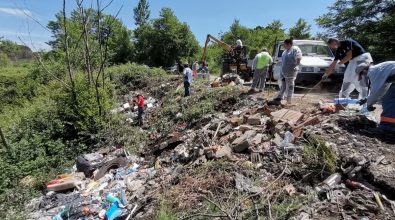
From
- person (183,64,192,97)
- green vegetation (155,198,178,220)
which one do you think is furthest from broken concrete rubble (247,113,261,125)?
person (183,64,192,97)

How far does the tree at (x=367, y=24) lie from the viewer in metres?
14.2

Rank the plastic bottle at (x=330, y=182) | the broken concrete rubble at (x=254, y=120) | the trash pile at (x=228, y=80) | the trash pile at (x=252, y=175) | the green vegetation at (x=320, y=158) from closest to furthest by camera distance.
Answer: the trash pile at (x=252, y=175), the plastic bottle at (x=330, y=182), the green vegetation at (x=320, y=158), the broken concrete rubble at (x=254, y=120), the trash pile at (x=228, y=80)

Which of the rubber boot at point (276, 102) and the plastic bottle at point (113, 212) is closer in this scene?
the plastic bottle at point (113, 212)

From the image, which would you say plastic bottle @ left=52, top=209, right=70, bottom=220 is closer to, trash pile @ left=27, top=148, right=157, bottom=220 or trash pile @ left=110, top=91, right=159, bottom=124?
trash pile @ left=27, top=148, right=157, bottom=220

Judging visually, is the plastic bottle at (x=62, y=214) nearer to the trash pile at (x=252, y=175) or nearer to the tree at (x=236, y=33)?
the trash pile at (x=252, y=175)

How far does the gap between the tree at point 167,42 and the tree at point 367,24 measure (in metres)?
18.6

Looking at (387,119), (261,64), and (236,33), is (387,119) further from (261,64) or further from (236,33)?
(236,33)

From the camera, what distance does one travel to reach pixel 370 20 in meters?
15.5

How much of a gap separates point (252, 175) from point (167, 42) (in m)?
30.4

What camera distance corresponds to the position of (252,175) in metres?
4.87

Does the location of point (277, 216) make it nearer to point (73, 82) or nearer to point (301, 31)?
point (73, 82)

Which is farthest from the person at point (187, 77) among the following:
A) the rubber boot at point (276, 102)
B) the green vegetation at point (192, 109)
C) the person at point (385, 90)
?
the person at point (385, 90)

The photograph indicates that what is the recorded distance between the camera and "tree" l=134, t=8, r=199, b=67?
3362 centimetres

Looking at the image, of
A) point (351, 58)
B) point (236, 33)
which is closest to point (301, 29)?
point (236, 33)
